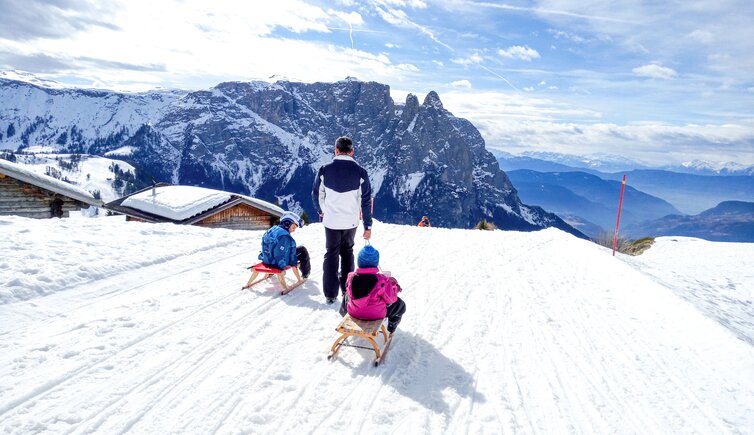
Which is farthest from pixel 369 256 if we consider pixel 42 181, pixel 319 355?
pixel 42 181

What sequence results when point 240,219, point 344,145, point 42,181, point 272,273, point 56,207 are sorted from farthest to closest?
1. point 240,219
2. point 56,207
3. point 42,181
4. point 272,273
5. point 344,145

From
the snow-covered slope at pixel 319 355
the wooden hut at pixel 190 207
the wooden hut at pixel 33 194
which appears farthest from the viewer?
the wooden hut at pixel 190 207

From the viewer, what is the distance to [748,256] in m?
17.3

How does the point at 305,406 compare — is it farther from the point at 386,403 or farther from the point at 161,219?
the point at 161,219

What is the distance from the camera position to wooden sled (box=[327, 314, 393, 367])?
226 inches

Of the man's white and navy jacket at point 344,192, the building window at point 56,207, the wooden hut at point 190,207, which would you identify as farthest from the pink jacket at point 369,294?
the wooden hut at point 190,207

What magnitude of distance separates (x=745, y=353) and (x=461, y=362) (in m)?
4.06

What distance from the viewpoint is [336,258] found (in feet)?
25.8

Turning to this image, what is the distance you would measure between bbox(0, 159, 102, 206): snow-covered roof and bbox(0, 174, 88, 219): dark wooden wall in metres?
0.37

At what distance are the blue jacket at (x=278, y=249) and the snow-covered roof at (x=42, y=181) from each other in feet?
42.5

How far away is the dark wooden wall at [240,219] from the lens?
23903 mm

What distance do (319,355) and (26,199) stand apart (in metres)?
16.5

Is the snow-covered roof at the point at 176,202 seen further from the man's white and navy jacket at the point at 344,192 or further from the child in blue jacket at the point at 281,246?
the man's white and navy jacket at the point at 344,192

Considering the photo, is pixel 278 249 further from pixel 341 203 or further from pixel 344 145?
pixel 344 145
